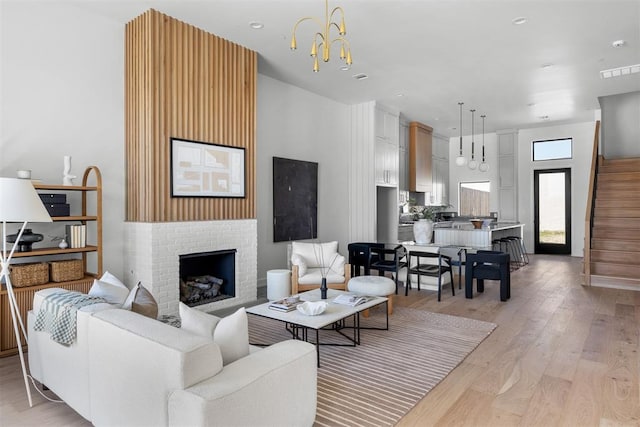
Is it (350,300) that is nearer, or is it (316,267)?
(350,300)

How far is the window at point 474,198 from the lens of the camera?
1127 cm

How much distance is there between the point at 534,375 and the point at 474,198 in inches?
359

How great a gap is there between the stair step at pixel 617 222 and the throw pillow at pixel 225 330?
725 centimetres

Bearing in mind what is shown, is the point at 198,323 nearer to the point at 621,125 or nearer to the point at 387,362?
the point at 387,362

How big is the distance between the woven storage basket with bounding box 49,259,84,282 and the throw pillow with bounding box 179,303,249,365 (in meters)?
2.35

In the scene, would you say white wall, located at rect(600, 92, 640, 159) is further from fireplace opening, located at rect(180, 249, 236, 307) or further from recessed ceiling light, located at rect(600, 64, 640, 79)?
fireplace opening, located at rect(180, 249, 236, 307)

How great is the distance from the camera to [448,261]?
554 centimetres

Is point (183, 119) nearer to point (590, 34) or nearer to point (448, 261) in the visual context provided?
point (448, 261)

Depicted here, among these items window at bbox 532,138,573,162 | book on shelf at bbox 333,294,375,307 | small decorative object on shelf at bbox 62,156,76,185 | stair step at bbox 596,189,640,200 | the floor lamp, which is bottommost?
book on shelf at bbox 333,294,375,307

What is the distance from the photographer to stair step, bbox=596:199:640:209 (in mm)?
7012

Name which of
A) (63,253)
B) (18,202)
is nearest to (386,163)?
(63,253)

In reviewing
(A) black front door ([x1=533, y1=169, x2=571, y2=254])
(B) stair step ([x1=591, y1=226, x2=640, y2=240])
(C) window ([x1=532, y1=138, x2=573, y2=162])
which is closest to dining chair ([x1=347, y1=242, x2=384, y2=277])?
(B) stair step ([x1=591, y1=226, x2=640, y2=240])

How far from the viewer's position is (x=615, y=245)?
21.1ft

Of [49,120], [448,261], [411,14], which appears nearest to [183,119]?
[49,120]
